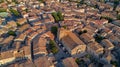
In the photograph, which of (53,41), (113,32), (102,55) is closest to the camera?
(102,55)

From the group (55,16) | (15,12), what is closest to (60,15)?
(55,16)

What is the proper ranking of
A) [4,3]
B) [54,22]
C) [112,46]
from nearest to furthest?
1. [112,46]
2. [54,22]
3. [4,3]

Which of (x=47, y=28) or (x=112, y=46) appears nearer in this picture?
(x=112, y=46)

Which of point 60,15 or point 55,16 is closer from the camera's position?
point 55,16

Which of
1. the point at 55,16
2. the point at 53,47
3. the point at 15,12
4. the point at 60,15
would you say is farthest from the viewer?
the point at 15,12

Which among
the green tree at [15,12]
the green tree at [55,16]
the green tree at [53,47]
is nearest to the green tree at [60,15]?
the green tree at [55,16]

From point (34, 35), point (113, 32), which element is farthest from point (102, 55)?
point (34, 35)

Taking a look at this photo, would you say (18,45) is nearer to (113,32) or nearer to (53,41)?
(53,41)

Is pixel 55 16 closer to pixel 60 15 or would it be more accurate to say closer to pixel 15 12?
pixel 60 15

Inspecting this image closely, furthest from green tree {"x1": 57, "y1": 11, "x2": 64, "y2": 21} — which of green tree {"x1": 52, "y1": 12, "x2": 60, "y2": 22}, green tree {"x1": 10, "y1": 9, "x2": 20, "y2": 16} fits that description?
green tree {"x1": 10, "y1": 9, "x2": 20, "y2": 16}

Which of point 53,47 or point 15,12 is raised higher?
point 53,47

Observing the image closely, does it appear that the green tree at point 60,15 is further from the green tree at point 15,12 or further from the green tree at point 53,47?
the green tree at point 15,12
